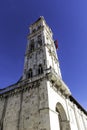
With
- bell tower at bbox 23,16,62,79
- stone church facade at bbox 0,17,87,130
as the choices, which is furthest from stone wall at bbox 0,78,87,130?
bell tower at bbox 23,16,62,79

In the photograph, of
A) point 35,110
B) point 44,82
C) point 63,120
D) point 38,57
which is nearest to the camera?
point 35,110

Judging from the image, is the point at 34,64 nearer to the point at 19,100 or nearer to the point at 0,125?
the point at 19,100

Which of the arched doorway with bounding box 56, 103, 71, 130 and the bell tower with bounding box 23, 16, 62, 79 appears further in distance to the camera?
the bell tower with bounding box 23, 16, 62, 79

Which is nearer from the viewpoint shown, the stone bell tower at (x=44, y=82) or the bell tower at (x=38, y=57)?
the stone bell tower at (x=44, y=82)

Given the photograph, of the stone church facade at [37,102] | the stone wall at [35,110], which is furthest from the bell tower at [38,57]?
the stone wall at [35,110]

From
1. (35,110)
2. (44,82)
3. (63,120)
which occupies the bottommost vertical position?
(63,120)

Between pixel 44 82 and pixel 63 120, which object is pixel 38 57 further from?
pixel 63 120

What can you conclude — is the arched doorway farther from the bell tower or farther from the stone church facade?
the bell tower

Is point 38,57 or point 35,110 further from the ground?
point 38,57

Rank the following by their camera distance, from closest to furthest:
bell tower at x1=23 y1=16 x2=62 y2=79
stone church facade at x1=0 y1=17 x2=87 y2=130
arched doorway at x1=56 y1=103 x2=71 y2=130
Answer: stone church facade at x1=0 y1=17 x2=87 y2=130, arched doorway at x1=56 y1=103 x2=71 y2=130, bell tower at x1=23 y1=16 x2=62 y2=79

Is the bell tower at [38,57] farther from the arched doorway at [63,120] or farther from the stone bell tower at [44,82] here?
the arched doorway at [63,120]

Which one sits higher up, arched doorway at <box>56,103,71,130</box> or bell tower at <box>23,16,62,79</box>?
bell tower at <box>23,16,62,79</box>

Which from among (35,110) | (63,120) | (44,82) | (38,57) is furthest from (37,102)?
(38,57)

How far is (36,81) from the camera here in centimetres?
1856
